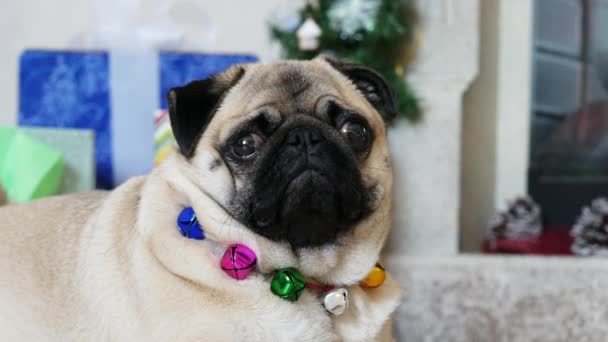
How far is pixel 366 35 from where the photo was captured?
2.75m

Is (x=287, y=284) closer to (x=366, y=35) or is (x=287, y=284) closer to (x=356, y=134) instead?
(x=356, y=134)

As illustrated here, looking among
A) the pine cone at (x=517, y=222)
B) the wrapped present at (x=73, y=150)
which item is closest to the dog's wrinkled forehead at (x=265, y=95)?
the wrapped present at (x=73, y=150)

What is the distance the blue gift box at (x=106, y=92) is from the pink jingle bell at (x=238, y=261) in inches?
60.9

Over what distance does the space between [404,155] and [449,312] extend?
70 centimetres

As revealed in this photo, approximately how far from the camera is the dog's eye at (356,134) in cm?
157

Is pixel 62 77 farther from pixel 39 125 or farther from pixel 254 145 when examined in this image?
pixel 254 145

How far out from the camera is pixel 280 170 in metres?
1.45

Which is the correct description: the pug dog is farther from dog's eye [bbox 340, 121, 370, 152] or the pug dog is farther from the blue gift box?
the blue gift box

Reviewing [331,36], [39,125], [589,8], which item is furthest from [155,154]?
[589,8]

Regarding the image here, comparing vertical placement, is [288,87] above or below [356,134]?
above

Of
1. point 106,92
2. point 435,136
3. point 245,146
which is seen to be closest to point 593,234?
point 435,136

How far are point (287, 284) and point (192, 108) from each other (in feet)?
1.46

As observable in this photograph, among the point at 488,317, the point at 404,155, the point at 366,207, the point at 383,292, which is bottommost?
the point at 488,317

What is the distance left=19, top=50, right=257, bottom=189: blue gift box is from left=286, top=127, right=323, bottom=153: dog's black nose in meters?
1.52
